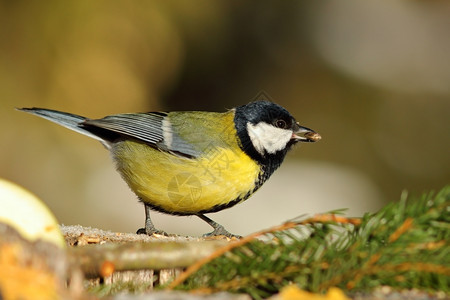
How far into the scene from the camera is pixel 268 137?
73.6 inches

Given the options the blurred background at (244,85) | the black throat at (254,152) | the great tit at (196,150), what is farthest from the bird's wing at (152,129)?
the blurred background at (244,85)

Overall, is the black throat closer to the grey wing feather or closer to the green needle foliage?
the grey wing feather

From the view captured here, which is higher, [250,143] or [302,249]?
[250,143]

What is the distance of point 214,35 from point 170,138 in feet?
4.90

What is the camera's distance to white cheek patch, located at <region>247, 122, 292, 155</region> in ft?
6.09

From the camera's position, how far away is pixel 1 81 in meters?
2.91

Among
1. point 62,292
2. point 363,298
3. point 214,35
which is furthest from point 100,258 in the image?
point 214,35

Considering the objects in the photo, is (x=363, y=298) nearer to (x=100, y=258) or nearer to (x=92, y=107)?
(x=100, y=258)

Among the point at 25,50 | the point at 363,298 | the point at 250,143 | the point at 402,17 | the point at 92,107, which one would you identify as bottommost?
the point at 363,298

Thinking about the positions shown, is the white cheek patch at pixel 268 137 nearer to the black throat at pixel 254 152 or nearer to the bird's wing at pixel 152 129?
the black throat at pixel 254 152

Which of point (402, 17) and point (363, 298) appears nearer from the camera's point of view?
point (363, 298)

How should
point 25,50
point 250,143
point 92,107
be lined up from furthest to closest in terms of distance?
point 92,107
point 25,50
point 250,143

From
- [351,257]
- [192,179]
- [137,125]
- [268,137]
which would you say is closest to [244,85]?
[137,125]

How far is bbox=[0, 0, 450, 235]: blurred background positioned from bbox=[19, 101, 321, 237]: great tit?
3.42 feet
